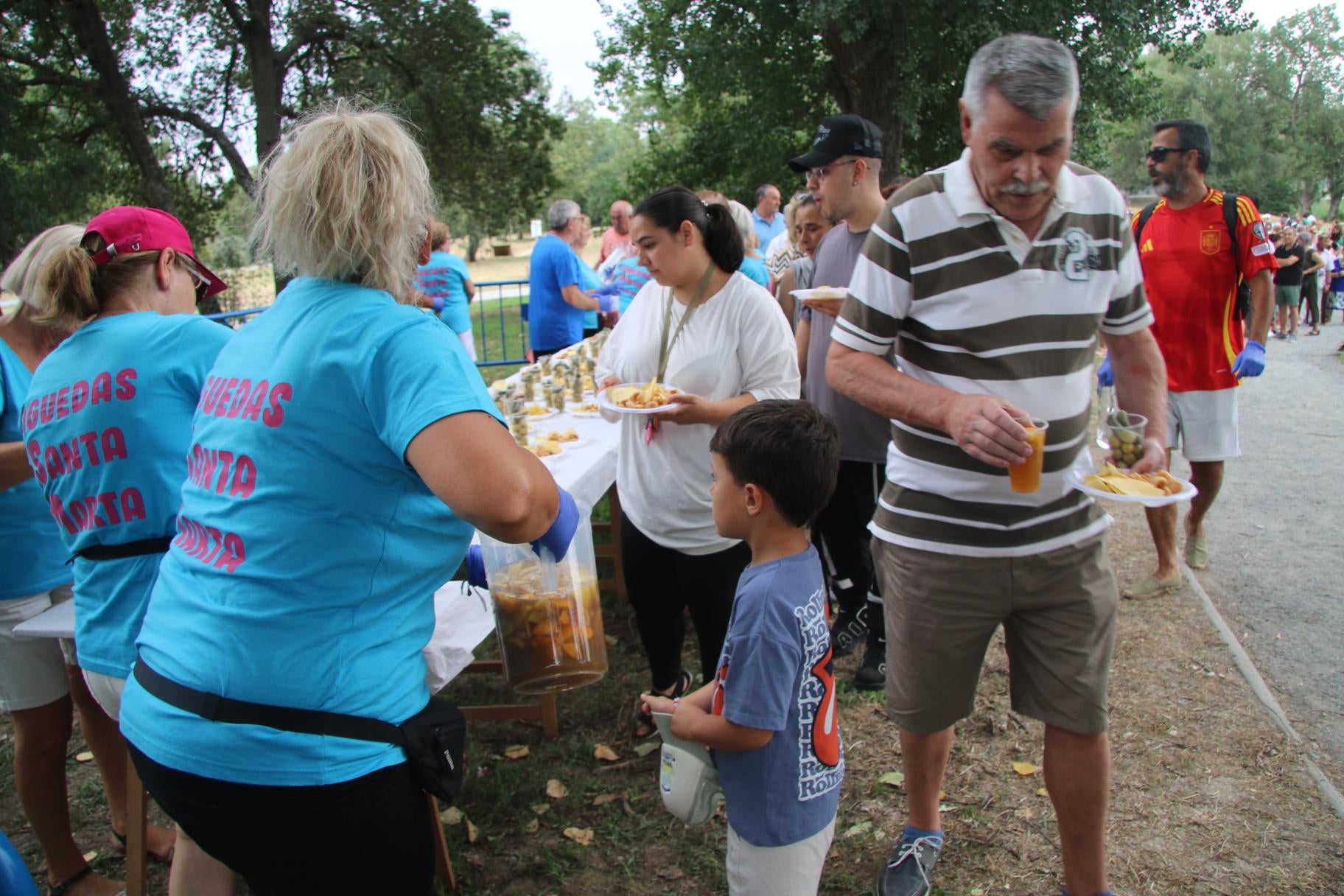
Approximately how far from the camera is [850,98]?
15.8 metres

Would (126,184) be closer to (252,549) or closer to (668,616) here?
(668,616)

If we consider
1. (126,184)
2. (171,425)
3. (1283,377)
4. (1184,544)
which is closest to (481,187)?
(126,184)

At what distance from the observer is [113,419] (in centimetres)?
211

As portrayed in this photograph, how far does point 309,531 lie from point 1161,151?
4.55m

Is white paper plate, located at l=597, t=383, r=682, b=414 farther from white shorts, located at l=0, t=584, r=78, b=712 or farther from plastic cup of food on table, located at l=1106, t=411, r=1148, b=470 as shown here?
white shorts, located at l=0, t=584, r=78, b=712

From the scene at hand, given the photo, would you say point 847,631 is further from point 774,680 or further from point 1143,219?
point 1143,219

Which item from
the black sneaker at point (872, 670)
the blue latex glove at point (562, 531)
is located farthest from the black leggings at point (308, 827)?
the black sneaker at point (872, 670)

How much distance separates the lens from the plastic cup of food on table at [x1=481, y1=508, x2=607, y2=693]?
229 cm

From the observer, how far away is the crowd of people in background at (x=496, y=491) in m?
1.51

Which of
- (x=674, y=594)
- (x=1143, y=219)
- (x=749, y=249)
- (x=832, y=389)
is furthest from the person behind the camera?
(x=749, y=249)

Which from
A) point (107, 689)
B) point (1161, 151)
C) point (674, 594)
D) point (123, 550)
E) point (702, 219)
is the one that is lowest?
point (674, 594)

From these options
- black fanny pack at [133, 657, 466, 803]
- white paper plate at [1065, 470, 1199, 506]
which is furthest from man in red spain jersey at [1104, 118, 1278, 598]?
black fanny pack at [133, 657, 466, 803]

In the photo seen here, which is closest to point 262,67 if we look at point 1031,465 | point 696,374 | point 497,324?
point 497,324

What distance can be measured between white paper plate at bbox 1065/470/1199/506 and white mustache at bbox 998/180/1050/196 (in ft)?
2.14
